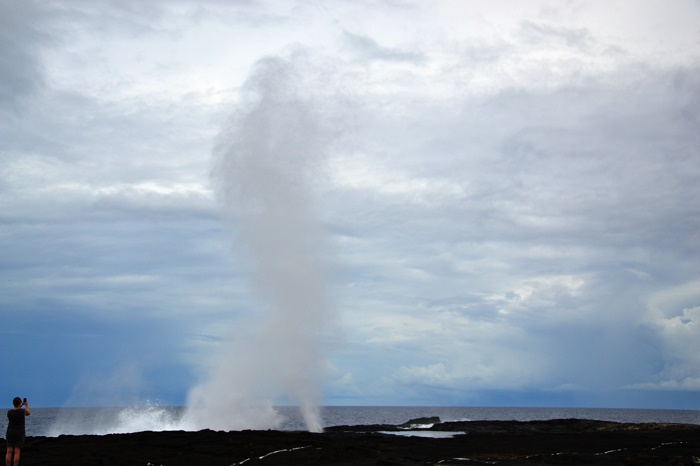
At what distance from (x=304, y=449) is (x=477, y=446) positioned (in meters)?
14.5

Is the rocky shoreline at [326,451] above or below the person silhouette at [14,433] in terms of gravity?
below

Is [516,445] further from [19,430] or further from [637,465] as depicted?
[19,430]

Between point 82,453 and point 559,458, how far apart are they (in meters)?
26.7

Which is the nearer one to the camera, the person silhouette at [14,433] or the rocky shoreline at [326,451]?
the person silhouette at [14,433]

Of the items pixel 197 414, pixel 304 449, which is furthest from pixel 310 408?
pixel 304 449

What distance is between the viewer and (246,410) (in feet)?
219

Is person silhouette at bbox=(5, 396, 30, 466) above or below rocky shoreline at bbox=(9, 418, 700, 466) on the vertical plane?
above

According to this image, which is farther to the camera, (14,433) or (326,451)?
(326,451)

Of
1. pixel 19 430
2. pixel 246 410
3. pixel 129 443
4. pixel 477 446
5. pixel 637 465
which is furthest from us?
pixel 246 410

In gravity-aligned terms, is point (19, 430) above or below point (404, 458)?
above

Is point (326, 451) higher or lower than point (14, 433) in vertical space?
lower

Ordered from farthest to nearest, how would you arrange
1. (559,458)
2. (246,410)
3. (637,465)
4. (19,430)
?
1. (246,410)
2. (559,458)
3. (637,465)
4. (19,430)

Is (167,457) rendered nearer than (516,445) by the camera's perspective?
Yes

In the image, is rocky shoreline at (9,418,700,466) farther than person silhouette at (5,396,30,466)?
Yes
